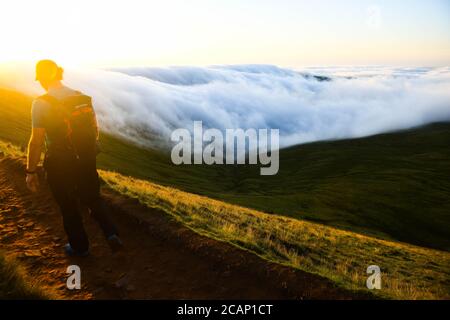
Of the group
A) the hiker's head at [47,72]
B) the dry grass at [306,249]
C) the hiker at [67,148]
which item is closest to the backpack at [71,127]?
the hiker at [67,148]

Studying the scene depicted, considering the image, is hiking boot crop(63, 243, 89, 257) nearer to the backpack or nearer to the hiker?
the hiker

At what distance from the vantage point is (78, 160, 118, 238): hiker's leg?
33.4 ft

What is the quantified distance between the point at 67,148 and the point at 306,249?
592 inches

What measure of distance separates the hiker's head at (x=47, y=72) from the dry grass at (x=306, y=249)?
6360 mm

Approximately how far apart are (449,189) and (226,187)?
90.5 metres

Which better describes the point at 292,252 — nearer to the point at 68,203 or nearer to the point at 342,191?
the point at 68,203

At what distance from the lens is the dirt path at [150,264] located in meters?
9.29

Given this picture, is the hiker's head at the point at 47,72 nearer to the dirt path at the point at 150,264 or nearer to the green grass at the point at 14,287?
the green grass at the point at 14,287

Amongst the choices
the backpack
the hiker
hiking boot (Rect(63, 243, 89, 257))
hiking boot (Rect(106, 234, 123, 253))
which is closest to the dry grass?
hiking boot (Rect(106, 234, 123, 253))

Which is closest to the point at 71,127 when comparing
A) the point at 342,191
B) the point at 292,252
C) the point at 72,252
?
the point at 72,252

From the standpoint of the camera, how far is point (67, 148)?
9.57 m
